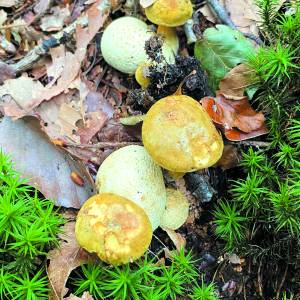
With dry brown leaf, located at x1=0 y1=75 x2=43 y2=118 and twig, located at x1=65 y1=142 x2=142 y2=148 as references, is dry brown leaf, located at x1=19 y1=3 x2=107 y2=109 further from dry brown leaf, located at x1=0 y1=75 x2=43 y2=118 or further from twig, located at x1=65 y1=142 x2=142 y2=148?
twig, located at x1=65 y1=142 x2=142 y2=148

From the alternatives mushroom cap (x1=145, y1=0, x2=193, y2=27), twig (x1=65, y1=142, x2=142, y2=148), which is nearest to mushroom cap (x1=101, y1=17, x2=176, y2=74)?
mushroom cap (x1=145, y1=0, x2=193, y2=27)

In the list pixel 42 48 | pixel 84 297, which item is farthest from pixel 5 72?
pixel 84 297

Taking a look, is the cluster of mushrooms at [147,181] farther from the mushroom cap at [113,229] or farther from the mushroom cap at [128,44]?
the mushroom cap at [128,44]

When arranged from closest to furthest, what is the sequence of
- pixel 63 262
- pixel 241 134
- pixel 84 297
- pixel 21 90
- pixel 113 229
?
pixel 113 229, pixel 84 297, pixel 63 262, pixel 241 134, pixel 21 90

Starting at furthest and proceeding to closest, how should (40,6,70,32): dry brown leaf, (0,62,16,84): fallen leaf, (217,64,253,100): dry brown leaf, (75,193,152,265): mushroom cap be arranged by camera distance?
(40,6,70,32): dry brown leaf
(0,62,16,84): fallen leaf
(217,64,253,100): dry brown leaf
(75,193,152,265): mushroom cap

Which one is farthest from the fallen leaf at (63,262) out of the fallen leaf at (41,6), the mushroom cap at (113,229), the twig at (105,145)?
the fallen leaf at (41,6)

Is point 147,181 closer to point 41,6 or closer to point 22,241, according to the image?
point 22,241

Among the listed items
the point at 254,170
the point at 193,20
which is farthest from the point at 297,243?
the point at 193,20
